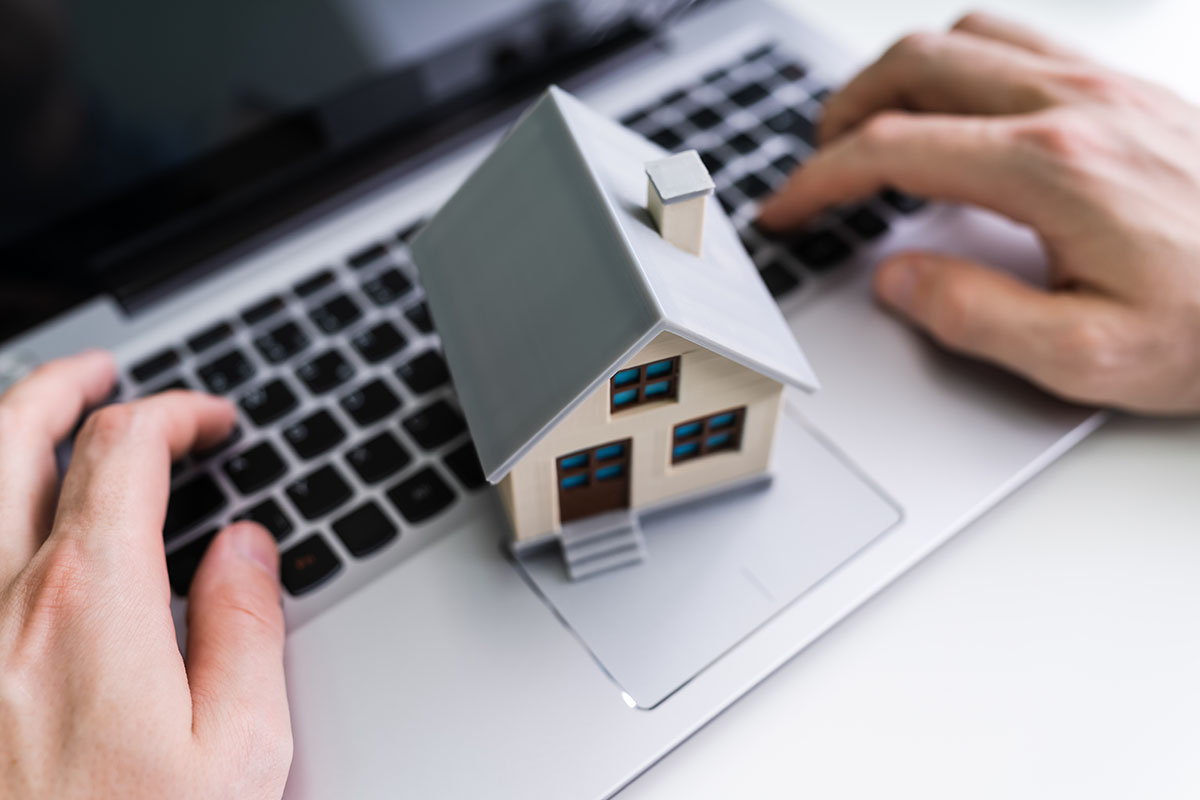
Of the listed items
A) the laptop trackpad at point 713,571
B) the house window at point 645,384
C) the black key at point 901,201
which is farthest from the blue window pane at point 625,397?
the black key at point 901,201

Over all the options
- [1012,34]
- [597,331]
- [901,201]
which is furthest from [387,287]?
[1012,34]

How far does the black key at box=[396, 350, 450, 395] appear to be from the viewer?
2.39 ft

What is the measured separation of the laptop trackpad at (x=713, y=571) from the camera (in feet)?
1.97

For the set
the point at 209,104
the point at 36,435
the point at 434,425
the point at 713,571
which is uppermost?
the point at 209,104

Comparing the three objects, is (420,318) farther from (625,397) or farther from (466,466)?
(625,397)

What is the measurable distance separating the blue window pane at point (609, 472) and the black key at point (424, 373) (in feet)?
0.61

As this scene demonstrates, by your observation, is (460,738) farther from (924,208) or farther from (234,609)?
(924,208)

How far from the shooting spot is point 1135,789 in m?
0.57

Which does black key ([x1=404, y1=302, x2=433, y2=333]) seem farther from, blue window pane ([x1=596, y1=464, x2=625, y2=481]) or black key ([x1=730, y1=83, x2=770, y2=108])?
black key ([x1=730, y1=83, x2=770, y2=108])

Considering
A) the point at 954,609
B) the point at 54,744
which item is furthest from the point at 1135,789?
the point at 54,744

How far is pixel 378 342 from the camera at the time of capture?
755 mm

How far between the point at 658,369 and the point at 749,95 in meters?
0.52

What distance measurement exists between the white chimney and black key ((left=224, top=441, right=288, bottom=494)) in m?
0.36

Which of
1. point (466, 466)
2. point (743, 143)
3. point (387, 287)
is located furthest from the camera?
point (743, 143)
